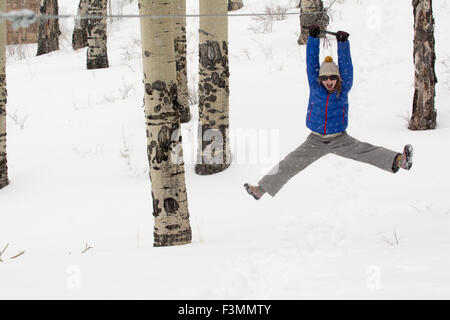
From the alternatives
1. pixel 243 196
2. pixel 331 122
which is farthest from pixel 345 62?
pixel 243 196

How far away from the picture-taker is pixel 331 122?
14.8 ft

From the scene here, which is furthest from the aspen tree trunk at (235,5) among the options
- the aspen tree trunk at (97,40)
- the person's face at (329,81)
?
the person's face at (329,81)

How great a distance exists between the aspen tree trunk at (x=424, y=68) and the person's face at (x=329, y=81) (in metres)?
2.55

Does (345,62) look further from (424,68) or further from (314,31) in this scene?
(424,68)

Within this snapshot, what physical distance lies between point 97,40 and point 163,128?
286 inches

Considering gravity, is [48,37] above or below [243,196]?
above

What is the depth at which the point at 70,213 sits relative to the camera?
19.9 feet

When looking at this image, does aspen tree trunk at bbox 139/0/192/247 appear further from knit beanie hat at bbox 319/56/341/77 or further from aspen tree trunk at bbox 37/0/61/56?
aspen tree trunk at bbox 37/0/61/56

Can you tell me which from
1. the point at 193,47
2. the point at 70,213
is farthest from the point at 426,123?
the point at 193,47

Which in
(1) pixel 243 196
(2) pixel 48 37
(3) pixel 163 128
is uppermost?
(2) pixel 48 37

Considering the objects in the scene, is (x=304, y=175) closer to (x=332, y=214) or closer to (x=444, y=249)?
(x=332, y=214)

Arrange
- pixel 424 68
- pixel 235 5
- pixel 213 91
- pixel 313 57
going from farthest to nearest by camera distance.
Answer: pixel 235 5
pixel 424 68
pixel 213 91
pixel 313 57

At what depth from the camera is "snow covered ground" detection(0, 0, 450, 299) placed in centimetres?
338

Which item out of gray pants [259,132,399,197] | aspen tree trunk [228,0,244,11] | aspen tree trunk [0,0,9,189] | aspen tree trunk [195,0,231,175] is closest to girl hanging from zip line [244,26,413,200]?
gray pants [259,132,399,197]
